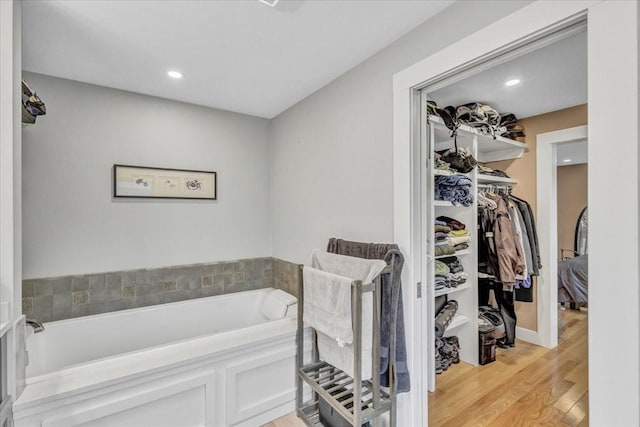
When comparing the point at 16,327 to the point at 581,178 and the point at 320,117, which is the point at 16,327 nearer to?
the point at 320,117

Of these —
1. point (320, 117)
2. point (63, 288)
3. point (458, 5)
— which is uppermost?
point (458, 5)

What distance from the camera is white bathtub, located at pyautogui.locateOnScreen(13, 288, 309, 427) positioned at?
1382 mm

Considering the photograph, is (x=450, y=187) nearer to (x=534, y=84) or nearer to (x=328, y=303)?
(x=534, y=84)

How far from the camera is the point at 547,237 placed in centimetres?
292

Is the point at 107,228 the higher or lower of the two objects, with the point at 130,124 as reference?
lower

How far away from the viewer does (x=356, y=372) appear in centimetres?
151

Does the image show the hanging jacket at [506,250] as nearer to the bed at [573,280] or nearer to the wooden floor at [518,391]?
the wooden floor at [518,391]

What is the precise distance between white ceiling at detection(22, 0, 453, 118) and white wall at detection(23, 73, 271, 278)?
0.85ft

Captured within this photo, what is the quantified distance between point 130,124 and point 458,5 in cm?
236

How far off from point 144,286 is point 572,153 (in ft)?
15.6

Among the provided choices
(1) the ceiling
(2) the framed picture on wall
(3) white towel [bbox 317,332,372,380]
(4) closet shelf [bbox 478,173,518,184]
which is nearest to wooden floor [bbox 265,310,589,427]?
(3) white towel [bbox 317,332,372,380]

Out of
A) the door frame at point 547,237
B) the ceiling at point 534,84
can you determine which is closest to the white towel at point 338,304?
the ceiling at point 534,84

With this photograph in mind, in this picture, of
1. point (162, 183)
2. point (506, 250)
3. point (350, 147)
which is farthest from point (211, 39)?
point (506, 250)

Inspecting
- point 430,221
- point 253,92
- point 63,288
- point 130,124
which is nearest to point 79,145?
point 130,124
